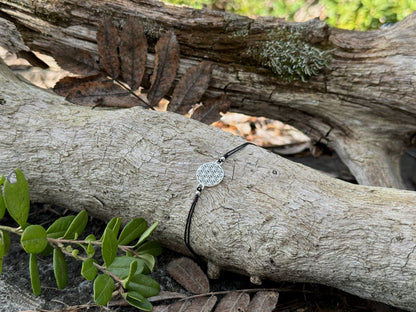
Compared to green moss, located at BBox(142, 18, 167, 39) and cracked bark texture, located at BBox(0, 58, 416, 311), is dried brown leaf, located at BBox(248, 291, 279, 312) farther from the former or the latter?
green moss, located at BBox(142, 18, 167, 39)

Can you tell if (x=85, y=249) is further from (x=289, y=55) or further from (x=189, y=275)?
(x=289, y=55)

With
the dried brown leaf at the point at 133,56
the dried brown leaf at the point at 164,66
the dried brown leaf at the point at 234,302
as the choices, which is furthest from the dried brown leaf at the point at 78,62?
the dried brown leaf at the point at 234,302

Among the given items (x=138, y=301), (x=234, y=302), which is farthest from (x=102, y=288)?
(x=234, y=302)

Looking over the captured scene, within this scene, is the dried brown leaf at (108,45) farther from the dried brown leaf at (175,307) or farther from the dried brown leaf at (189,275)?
the dried brown leaf at (175,307)

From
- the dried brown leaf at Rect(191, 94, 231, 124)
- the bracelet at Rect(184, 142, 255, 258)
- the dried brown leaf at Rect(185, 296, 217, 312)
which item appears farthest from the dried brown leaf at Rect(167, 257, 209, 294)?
the dried brown leaf at Rect(191, 94, 231, 124)

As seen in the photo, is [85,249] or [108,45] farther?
[108,45]

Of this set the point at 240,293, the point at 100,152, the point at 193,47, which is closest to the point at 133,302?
the point at 240,293
